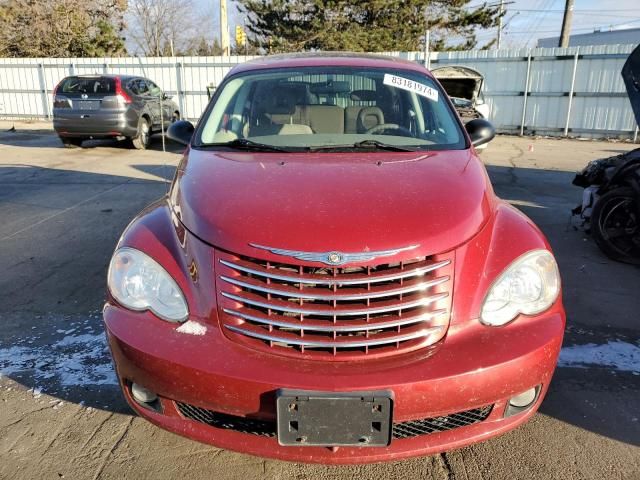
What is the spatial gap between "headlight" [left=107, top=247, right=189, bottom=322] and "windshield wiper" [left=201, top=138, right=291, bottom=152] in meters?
1.03

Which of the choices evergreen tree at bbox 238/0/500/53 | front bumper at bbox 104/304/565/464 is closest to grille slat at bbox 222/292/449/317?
front bumper at bbox 104/304/565/464

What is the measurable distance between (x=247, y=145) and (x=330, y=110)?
734mm

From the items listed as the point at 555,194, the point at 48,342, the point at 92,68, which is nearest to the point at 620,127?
the point at 555,194

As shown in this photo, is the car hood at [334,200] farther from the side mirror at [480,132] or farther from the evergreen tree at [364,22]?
the evergreen tree at [364,22]

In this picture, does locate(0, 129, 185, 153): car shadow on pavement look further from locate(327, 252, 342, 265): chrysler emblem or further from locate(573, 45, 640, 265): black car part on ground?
locate(327, 252, 342, 265): chrysler emblem

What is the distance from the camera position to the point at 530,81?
15656 mm

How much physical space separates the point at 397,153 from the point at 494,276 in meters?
1.07

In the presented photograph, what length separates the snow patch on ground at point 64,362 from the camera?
9.74ft

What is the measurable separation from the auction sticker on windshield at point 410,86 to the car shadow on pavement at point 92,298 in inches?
74.0

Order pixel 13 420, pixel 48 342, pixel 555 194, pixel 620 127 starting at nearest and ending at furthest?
pixel 13 420, pixel 48 342, pixel 555 194, pixel 620 127

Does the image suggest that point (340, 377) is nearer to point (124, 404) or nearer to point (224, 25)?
point (124, 404)

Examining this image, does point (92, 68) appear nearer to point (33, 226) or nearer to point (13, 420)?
point (33, 226)

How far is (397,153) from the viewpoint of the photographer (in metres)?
2.91

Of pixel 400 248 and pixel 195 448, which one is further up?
pixel 400 248
